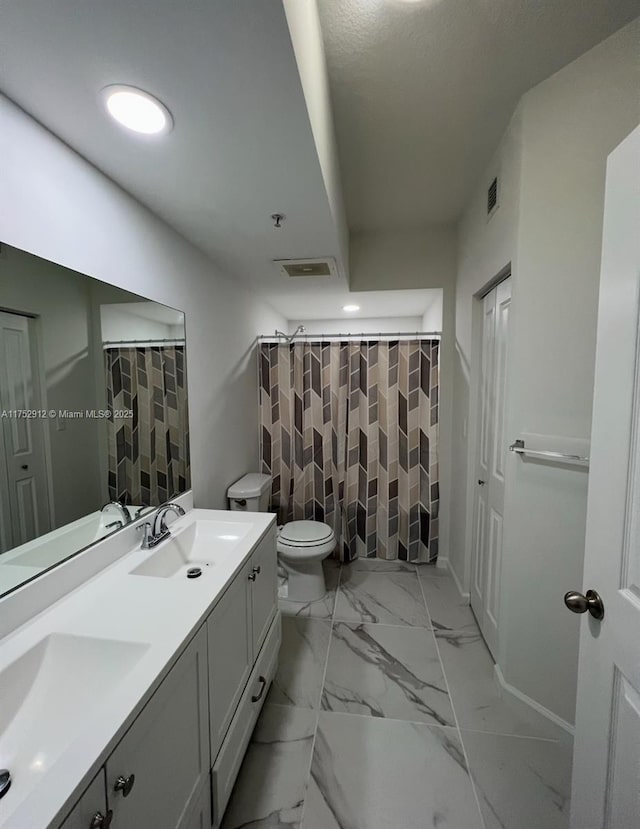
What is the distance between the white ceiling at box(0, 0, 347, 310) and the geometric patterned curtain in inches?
52.6

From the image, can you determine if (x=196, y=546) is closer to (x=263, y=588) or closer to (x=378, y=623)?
(x=263, y=588)

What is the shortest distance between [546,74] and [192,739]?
2.48 m

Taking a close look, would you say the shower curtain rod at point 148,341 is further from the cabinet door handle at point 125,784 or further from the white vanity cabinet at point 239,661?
the cabinet door handle at point 125,784

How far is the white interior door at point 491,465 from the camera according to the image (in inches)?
66.0

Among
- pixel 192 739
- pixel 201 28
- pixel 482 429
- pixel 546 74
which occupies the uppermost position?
pixel 546 74

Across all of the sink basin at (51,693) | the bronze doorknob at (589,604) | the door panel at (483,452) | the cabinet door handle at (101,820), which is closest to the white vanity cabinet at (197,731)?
the cabinet door handle at (101,820)

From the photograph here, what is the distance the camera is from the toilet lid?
7.24 feet

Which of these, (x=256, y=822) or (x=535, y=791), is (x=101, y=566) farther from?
(x=535, y=791)

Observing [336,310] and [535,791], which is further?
[336,310]

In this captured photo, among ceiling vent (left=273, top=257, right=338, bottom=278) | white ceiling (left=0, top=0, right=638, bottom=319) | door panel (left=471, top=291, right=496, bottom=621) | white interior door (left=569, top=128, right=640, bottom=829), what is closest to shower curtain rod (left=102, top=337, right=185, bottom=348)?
white ceiling (left=0, top=0, right=638, bottom=319)

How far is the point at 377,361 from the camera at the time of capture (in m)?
2.63

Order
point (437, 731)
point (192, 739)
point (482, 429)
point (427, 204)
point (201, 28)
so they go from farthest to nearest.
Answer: point (427, 204) → point (482, 429) → point (437, 731) → point (192, 739) → point (201, 28)

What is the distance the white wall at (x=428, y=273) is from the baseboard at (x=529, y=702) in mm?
1132

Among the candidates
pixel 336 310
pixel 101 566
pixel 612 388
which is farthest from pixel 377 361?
pixel 101 566
